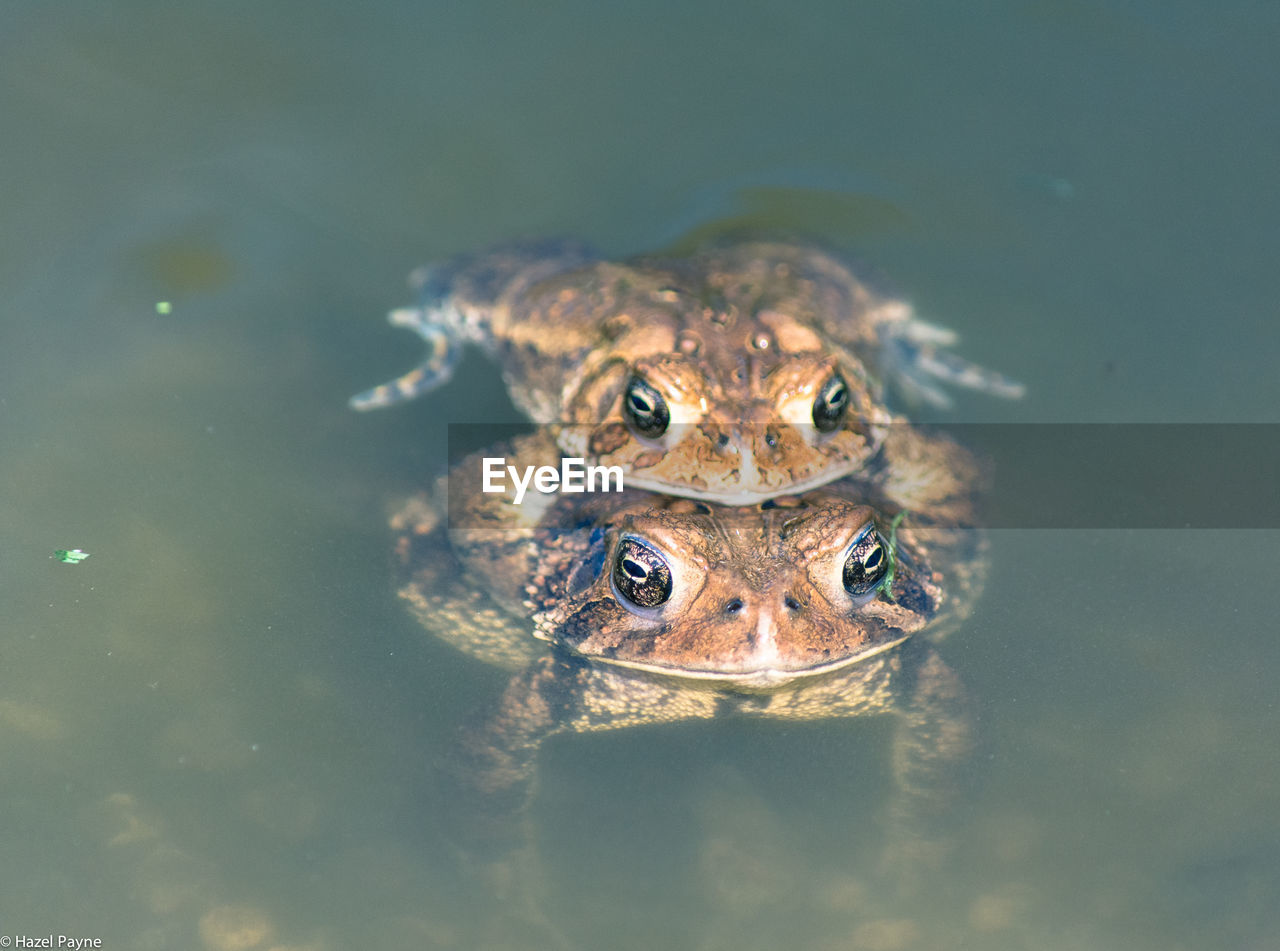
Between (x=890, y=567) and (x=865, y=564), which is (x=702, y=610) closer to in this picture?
(x=865, y=564)

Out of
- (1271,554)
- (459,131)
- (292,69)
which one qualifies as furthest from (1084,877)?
(292,69)

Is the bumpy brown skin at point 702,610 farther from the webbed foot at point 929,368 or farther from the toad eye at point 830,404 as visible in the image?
the webbed foot at point 929,368

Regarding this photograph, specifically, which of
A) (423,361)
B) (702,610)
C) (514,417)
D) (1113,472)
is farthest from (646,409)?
(1113,472)

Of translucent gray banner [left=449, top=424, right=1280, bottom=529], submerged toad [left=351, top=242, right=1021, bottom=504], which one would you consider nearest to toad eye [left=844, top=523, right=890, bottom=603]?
submerged toad [left=351, top=242, right=1021, bottom=504]

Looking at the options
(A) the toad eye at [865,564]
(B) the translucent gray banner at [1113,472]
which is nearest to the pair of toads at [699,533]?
(A) the toad eye at [865,564]

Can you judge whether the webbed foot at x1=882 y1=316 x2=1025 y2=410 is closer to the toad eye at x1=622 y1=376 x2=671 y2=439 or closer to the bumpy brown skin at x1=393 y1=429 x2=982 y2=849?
the bumpy brown skin at x1=393 y1=429 x2=982 y2=849

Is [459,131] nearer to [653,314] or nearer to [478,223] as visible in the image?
[478,223]
